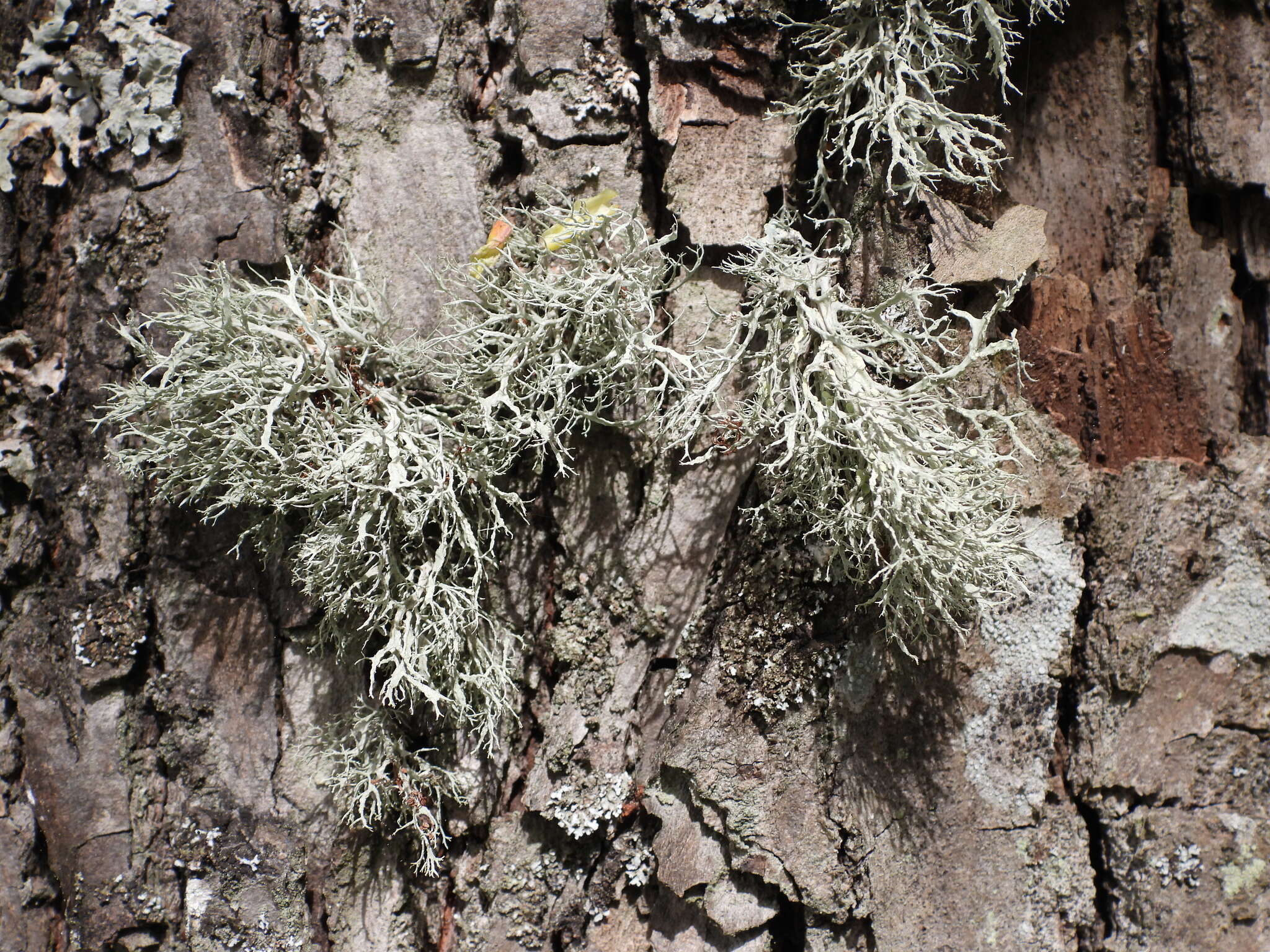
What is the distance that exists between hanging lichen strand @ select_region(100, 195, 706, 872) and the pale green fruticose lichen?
420 mm

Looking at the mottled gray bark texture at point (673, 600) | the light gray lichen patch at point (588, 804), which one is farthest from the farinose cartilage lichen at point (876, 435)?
the light gray lichen patch at point (588, 804)

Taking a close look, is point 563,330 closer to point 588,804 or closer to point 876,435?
point 876,435

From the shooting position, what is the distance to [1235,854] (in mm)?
1846

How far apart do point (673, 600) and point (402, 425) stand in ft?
2.41

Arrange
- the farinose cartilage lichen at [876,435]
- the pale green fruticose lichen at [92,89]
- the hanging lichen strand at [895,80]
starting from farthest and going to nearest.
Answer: the pale green fruticose lichen at [92,89] < the hanging lichen strand at [895,80] < the farinose cartilage lichen at [876,435]

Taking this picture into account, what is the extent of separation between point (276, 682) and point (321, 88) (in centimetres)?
141

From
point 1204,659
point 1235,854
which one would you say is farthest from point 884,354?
point 1235,854

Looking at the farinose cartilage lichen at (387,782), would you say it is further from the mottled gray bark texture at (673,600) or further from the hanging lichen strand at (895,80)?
the hanging lichen strand at (895,80)

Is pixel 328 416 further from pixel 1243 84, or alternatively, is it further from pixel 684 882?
pixel 1243 84

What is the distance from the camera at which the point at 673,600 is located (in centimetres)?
186

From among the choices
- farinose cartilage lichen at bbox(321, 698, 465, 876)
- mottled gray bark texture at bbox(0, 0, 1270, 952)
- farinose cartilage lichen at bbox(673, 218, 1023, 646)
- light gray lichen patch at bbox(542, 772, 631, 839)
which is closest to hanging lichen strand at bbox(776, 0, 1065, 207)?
mottled gray bark texture at bbox(0, 0, 1270, 952)

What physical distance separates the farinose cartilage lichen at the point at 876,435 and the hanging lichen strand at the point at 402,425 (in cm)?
21

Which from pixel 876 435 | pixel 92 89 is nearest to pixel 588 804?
pixel 876 435

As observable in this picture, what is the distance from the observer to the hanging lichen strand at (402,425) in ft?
5.59
